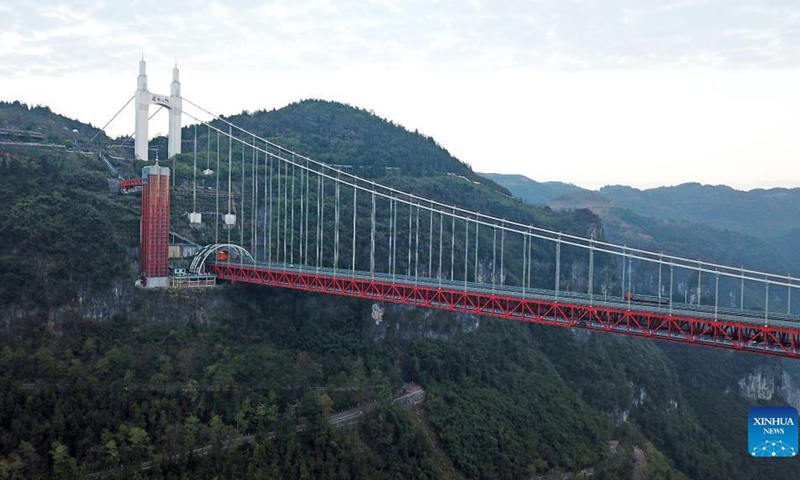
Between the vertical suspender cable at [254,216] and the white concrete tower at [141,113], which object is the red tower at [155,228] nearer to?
the vertical suspender cable at [254,216]

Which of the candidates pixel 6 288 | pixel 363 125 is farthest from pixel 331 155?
pixel 6 288

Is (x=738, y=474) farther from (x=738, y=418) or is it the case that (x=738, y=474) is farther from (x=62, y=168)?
(x=62, y=168)

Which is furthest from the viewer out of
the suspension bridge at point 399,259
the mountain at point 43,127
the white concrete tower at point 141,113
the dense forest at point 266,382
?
the mountain at point 43,127

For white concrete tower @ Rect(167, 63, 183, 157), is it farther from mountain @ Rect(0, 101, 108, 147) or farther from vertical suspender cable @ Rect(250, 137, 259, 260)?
vertical suspender cable @ Rect(250, 137, 259, 260)

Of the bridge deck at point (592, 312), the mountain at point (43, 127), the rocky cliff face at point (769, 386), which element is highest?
the mountain at point (43, 127)

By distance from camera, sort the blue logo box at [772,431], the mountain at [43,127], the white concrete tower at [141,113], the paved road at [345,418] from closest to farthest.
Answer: the blue logo box at [772,431] → the paved road at [345,418] → the white concrete tower at [141,113] → the mountain at [43,127]

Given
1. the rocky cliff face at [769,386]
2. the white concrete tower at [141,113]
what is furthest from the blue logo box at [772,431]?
the white concrete tower at [141,113]

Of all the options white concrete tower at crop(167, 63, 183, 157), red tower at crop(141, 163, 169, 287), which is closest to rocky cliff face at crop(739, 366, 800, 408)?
red tower at crop(141, 163, 169, 287)

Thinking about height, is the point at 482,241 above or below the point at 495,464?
above
